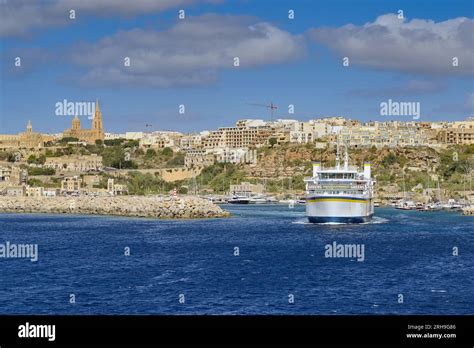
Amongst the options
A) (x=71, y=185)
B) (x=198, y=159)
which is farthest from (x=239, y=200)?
(x=198, y=159)

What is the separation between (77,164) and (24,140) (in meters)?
32.7

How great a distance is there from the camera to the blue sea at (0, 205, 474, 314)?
17531 mm

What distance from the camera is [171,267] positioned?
24.5 m

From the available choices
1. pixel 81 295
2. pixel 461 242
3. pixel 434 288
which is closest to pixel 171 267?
pixel 81 295

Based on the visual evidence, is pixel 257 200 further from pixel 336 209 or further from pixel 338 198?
pixel 336 209

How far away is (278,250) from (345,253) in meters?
2.72

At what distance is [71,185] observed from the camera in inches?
3792

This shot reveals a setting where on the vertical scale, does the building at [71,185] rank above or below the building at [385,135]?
below

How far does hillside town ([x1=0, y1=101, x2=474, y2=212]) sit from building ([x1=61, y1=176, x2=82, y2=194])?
0.10 metres

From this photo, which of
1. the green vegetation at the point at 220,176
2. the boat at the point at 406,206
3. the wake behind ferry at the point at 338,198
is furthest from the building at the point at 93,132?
the wake behind ferry at the point at 338,198

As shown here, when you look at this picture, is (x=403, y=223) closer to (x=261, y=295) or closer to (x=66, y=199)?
(x=261, y=295)

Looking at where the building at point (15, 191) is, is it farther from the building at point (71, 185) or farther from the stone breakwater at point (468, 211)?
the stone breakwater at point (468, 211)

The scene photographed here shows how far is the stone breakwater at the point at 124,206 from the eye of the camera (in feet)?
181

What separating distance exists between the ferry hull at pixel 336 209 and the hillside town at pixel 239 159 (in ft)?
135
